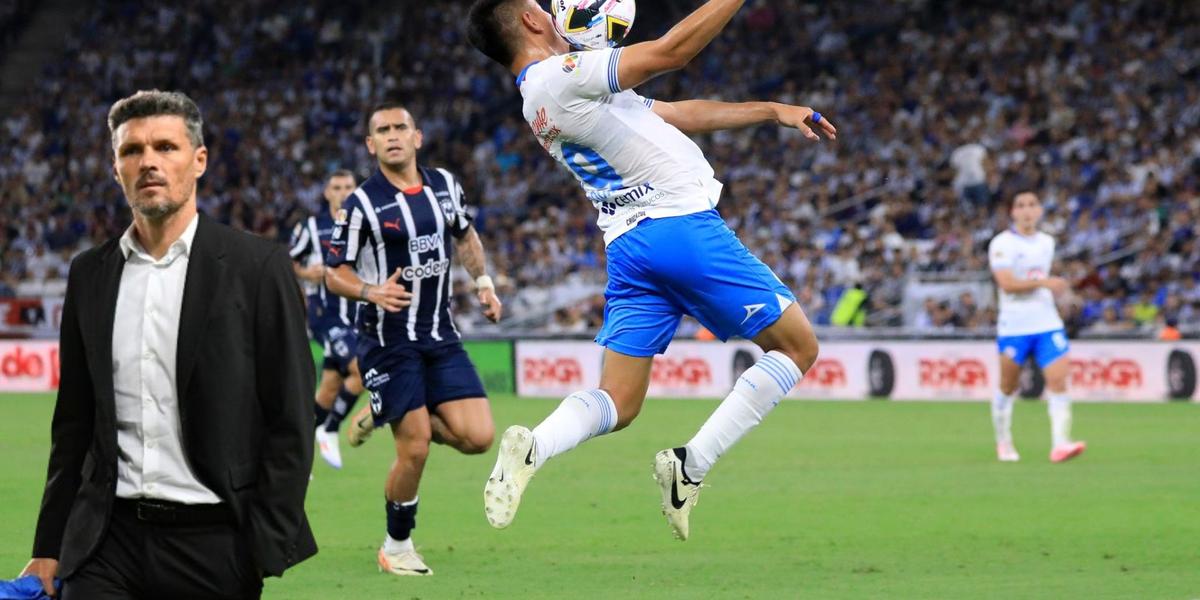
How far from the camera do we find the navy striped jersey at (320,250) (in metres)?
14.2

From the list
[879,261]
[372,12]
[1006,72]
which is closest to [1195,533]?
[879,261]

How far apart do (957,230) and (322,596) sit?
20.1 metres

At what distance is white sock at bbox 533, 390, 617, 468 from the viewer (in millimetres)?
6762

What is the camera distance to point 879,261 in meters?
26.2

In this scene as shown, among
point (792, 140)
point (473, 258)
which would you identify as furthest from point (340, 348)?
point (792, 140)

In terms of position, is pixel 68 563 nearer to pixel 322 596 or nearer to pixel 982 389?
pixel 322 596

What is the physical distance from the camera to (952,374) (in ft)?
76.7

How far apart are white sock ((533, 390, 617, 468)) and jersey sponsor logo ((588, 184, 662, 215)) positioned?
0.78 meters

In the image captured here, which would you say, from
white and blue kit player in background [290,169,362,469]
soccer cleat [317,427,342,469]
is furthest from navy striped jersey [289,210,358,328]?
soccer cleat [317,427,342,469]

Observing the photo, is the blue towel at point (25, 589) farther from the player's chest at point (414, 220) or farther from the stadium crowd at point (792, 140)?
the stadium crowd at point (792, 140)

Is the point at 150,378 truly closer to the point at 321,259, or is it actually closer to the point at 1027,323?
the point at 321,259

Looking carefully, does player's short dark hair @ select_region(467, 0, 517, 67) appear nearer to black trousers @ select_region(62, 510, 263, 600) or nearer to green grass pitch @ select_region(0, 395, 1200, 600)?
green grass pitch @ select_region(0, 395, 1200, 600)

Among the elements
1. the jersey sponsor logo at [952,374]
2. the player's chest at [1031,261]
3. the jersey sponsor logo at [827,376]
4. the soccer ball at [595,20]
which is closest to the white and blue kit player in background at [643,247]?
the soccer ball at [595,20]

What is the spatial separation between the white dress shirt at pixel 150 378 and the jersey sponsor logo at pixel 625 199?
2.87 meters
